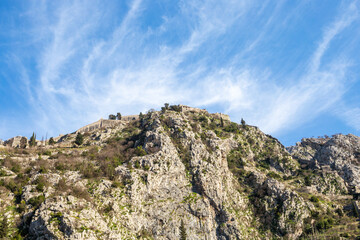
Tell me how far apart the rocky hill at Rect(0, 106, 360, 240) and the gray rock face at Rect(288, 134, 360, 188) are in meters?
0.95

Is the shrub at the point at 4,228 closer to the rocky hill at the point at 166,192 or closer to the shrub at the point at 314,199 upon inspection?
the rocky hill at the point at 166,192

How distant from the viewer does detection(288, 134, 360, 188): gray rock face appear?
10382 centimetres

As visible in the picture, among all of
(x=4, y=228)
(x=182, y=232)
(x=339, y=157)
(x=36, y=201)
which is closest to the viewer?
(x=4, y=228)

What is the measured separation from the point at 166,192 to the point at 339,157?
82.1m

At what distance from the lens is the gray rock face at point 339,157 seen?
341ft

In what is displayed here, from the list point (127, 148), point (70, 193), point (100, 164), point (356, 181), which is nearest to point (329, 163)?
point (356, 181)

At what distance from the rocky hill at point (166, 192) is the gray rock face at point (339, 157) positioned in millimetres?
→ 948

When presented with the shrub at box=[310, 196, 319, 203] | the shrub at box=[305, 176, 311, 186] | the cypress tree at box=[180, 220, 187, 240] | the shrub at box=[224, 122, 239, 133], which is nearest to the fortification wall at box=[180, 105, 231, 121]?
the shrub at box=[224, 122, 239, 133]

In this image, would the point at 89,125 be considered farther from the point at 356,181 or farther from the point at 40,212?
the point at 356,181

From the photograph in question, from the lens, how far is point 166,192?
7344cm

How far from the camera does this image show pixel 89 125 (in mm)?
135250

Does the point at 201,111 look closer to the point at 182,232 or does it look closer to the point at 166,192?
the point at 166,192

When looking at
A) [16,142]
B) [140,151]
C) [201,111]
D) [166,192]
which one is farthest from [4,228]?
[201,111]

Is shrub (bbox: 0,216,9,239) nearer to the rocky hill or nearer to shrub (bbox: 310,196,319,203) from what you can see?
the rocky hill
